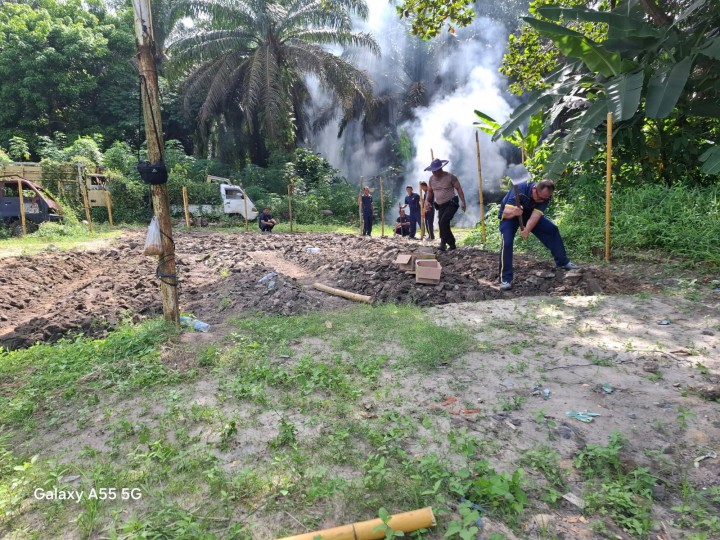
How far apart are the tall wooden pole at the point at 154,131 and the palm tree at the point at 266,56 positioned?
51.2 ft

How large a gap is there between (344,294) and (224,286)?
1752 millimetres

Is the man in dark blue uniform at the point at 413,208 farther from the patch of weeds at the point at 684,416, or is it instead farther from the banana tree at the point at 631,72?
the patch of weeds at the point at 684,416

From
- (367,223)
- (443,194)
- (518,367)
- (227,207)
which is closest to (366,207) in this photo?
(367,223)

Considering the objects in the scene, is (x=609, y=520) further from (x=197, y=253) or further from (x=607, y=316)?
(x=197, y=253)

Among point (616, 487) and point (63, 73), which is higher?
point (63, 73)

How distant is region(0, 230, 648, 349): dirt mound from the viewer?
4.95 meters

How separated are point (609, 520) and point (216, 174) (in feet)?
71.6

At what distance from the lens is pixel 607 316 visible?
4230mm

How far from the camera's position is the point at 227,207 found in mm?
17156

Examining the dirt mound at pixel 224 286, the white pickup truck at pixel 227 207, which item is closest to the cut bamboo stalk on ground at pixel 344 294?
the dirt mound at pixel 224 286

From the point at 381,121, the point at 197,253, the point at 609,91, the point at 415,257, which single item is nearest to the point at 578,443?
the point at 415,257

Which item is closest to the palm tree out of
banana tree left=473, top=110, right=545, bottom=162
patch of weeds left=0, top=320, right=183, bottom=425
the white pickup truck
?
the white pickup truck

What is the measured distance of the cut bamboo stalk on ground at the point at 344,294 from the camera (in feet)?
17.4

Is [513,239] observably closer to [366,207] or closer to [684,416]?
[684,416]
